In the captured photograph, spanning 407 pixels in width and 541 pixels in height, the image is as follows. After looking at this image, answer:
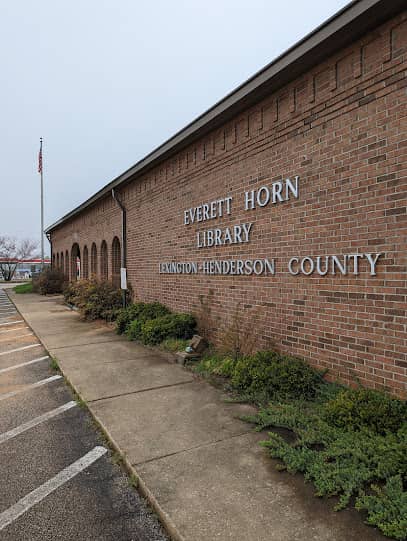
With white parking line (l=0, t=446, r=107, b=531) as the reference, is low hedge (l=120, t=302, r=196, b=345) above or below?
above

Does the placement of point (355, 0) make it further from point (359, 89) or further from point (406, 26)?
point (359, 89)

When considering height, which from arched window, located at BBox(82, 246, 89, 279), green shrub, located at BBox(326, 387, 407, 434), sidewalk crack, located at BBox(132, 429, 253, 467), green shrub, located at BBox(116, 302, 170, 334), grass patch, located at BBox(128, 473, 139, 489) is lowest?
grass patch, located at BBox(128, 473, 139, 489)

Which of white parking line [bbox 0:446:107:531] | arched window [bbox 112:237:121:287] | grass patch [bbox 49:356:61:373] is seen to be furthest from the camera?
arched window [bbox 112:237:121:287]

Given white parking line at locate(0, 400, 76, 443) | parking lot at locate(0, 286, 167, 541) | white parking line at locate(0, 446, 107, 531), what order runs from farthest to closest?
1. white parking line at locate(0, 400, 76, 443)
2. white parking line at locate(0, 446, 107, 531)
3. parking lot at locate(0, 286, 167, 541)

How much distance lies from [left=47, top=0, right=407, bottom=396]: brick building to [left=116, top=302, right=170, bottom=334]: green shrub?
93 cm

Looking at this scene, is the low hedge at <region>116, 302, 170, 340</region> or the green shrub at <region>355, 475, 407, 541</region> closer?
the green shrub at <region>355, 475, 407, 541</region>

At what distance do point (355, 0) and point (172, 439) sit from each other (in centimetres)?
482

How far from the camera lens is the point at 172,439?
3.58 metres

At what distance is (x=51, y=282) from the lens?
22750mm

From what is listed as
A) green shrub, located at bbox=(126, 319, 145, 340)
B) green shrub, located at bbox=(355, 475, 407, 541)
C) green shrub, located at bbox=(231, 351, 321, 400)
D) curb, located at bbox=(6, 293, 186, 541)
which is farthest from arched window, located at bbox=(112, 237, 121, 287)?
green shrub, located at bbox=(355, 475, 407, 541)

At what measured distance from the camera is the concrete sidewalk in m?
2.37

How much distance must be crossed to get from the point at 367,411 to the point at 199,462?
5.19 feet

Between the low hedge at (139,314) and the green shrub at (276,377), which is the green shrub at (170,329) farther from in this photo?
the green shrub at (276,377)

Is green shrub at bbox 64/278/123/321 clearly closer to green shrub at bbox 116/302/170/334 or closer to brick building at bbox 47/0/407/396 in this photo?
green shrub at bbox 116/302/170/334
